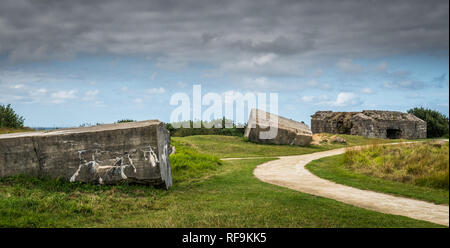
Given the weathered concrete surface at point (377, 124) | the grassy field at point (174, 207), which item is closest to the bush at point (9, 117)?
the grassy field at point (174, 207)

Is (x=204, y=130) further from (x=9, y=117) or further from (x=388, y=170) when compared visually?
(x=388, y=170)

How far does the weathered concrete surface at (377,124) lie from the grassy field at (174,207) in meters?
25.9

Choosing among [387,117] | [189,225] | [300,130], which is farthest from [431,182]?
[387,117]

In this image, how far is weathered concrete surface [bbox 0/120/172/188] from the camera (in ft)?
31.5

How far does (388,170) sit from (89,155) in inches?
348

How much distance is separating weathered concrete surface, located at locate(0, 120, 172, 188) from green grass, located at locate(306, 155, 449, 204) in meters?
5.92

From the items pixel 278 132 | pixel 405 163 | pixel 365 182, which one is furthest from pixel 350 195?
pixel 278 132

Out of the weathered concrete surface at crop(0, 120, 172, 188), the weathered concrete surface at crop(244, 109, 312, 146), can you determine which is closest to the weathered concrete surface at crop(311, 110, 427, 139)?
the weathered concrete surface at crop(244, 109, 312, 146)

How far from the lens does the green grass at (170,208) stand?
21.9ft

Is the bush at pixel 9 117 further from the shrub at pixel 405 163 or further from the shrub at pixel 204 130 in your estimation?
the shrub at pixel 405 163

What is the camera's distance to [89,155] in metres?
9.66
